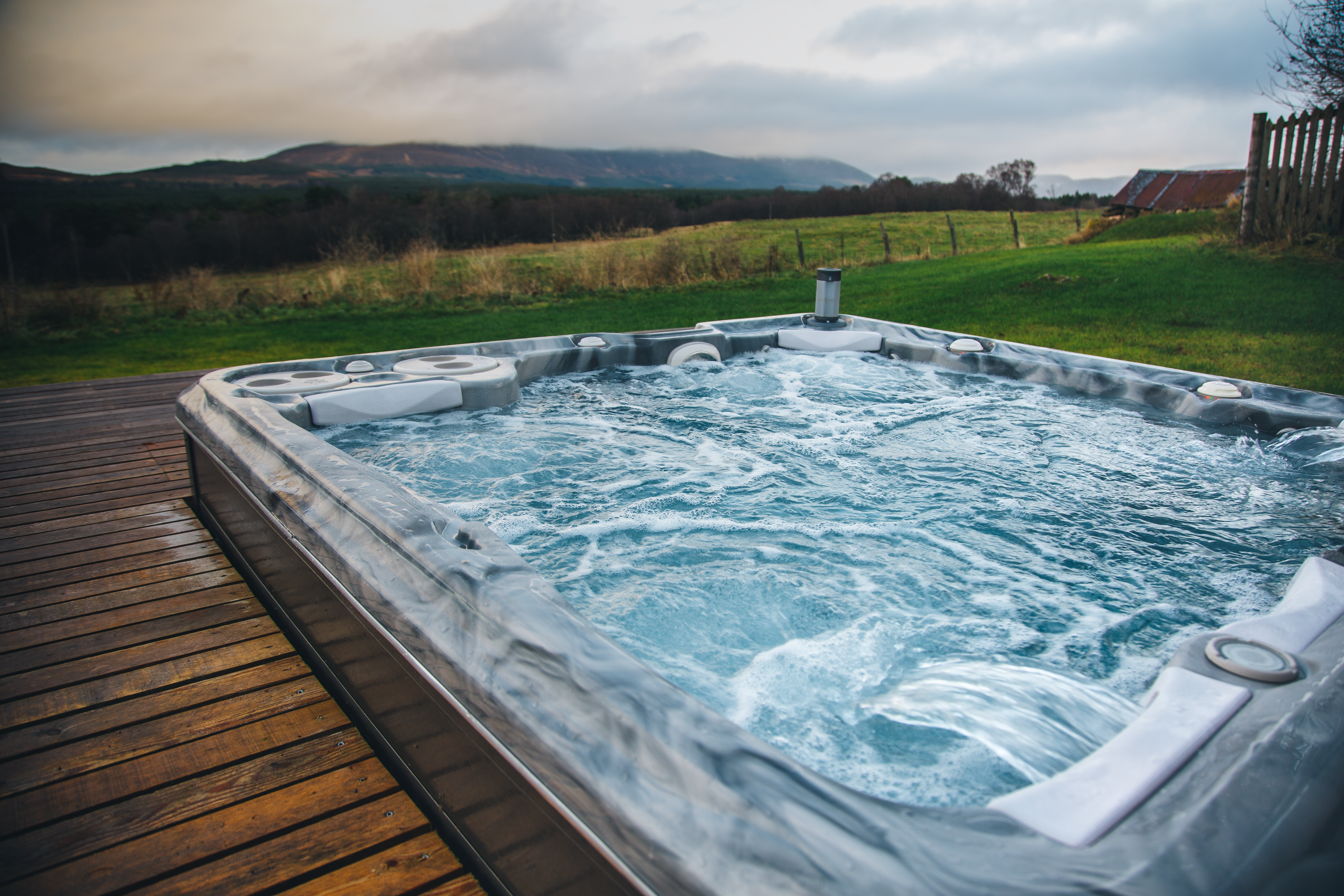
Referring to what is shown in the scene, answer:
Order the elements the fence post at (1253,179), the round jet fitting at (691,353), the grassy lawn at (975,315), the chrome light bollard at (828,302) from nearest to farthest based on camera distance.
Result: the round jet fitting at (691,353) < the chrome light bollard at (828,302) < the grassy lawn at (975,315) < the fence post at (1253,179)

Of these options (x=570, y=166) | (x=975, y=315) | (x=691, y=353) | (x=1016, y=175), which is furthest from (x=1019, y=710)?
(x=570, y=166)

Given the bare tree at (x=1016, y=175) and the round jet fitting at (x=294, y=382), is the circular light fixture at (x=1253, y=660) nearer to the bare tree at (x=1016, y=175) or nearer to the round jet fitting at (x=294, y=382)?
the round jet fitting at (x=294, y=382)

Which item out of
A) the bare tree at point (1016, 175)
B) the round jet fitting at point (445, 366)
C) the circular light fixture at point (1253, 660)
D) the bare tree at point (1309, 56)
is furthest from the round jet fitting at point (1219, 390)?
the bare tree at point (1016, 175)

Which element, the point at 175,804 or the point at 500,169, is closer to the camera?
the point at 175,804

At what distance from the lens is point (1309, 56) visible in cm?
570

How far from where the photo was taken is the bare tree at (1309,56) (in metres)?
5.47

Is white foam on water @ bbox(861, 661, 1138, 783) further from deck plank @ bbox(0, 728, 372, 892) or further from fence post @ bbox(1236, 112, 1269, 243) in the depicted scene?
fence post @ bbox(1236, 112, 1269, 243)

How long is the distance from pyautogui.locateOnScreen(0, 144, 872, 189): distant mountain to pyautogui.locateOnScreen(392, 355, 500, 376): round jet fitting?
38.7ft

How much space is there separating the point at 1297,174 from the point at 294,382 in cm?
710

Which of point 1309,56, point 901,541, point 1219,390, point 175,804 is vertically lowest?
point 175,804

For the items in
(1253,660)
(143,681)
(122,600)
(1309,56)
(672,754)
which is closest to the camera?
(672,754)

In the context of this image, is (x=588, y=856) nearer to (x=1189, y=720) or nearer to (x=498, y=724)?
(x=498, y=724)

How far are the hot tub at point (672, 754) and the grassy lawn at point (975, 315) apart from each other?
349cm

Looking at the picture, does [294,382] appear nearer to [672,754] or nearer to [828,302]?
[672,754]
